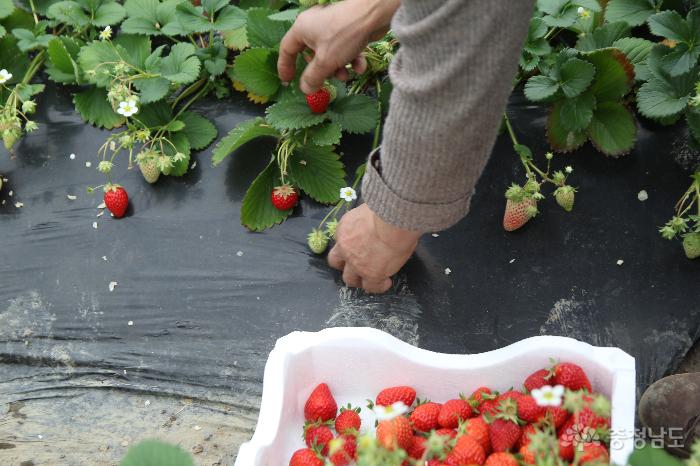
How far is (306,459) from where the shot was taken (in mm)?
1229

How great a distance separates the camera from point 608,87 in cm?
162

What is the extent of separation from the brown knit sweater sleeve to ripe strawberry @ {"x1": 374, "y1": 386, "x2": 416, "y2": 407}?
1.07ft

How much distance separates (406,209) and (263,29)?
77cm

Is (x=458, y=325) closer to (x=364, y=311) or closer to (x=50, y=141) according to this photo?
(x=364, y=311)

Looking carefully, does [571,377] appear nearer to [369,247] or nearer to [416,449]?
[416,449]

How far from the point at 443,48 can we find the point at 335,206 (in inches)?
32.7

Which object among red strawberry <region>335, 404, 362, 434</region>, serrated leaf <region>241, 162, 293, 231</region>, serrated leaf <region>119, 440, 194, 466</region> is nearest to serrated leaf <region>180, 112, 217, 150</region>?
serrated leaf <region>241, 162, 293, 231</region>

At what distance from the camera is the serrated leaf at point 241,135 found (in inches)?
62.8

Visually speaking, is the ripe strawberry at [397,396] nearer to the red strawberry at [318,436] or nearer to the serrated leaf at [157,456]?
the red strawberry at [318,436]

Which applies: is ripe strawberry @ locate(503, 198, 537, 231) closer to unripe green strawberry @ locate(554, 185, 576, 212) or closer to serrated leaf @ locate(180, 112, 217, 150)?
unripe green strawberry @ locate(554, 185, 576, 212)

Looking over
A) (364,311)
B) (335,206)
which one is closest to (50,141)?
(335,206)

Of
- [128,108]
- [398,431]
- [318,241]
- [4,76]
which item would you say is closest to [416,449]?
[398,431]

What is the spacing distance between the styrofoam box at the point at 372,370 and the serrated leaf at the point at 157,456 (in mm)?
386

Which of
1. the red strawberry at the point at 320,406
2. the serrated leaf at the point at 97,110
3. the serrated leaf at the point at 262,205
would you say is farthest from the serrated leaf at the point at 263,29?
the red strawberry at the point at 320,406
